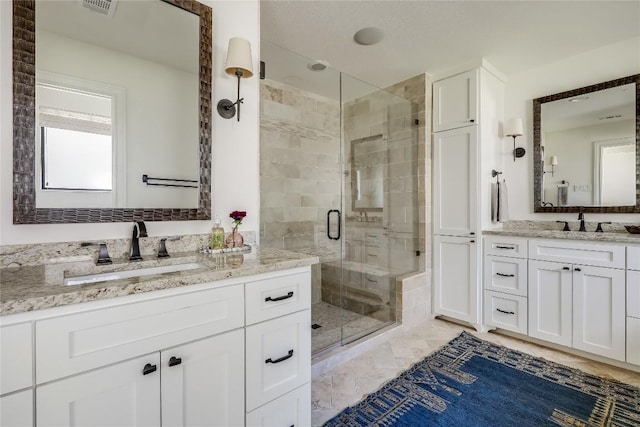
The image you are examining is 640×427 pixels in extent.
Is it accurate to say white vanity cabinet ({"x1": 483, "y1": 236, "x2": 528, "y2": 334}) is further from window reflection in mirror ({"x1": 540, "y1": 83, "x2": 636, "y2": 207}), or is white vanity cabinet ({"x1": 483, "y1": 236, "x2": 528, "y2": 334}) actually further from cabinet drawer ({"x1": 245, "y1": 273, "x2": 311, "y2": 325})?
cabinet drawer ({"x1": 245, "y1": 273, "x2": 311, "y2": 325})

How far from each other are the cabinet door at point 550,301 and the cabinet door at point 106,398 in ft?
8.80

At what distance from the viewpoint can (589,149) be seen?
2.50m

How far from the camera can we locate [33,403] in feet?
2.40

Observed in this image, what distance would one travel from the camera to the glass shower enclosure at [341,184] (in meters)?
2.96

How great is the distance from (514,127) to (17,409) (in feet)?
11.3


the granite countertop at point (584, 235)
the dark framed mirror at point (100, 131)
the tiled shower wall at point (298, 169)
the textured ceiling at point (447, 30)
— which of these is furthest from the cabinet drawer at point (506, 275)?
the dark framed mirror at point (100, 131)

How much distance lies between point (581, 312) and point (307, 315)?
2157 mm

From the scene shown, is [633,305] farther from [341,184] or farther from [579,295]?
[341,184]

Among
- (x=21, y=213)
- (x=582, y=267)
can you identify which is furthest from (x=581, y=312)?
(x=21, y=213)

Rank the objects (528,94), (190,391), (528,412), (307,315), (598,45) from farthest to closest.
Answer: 1. (528,94)
2. (598,45)
3. (528,412)
4. (307,315)
5. (190,391)

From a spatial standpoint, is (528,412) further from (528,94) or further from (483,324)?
(528,94)

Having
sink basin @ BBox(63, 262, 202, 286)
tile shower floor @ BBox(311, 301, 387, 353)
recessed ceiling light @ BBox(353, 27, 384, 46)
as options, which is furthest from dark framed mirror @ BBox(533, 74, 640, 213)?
sink basin @ BBox(63, 262, 202, 286)

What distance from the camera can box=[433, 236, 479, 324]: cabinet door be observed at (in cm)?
269

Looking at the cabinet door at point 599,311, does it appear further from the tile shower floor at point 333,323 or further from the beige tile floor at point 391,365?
the tile shower floor at point 333,323
